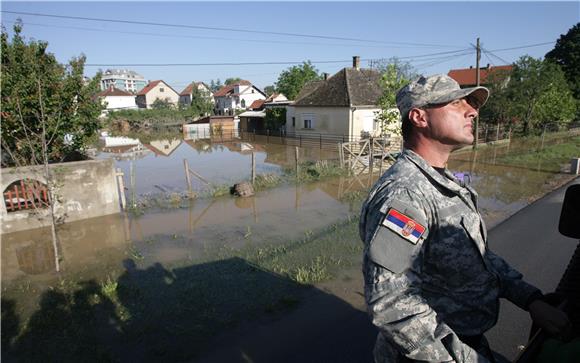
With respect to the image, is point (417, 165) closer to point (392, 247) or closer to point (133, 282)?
point (392, 247)

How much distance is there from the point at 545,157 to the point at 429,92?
22691 mm

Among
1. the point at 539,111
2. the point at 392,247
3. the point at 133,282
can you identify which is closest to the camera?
the point at 392,247

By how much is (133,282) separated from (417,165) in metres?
6.27

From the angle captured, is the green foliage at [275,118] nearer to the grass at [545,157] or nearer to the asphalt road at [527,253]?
the grass at [545,157]

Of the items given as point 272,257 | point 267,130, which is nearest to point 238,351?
point 272,257

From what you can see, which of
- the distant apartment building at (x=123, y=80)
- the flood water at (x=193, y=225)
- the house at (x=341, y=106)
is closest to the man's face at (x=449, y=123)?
the flood water at (x=193, y=225)

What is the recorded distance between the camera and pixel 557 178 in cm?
1463

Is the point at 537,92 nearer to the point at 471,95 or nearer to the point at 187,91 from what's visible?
the point at 471,95

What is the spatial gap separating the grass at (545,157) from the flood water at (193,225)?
106 centimetres

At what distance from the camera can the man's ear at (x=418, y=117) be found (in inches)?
71.8

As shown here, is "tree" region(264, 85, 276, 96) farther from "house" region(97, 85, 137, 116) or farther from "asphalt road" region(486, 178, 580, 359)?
"asphalt road" region(486, 178, 580, 359)

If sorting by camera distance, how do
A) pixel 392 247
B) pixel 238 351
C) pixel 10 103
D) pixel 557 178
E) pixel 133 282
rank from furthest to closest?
pixel 557 178
pixel 10 103
pixel 133 282
pixel 238 351
pixel 392 247

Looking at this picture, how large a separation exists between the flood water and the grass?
3.47 ft

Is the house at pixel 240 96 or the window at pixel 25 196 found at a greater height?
the house at pixel 240 96
